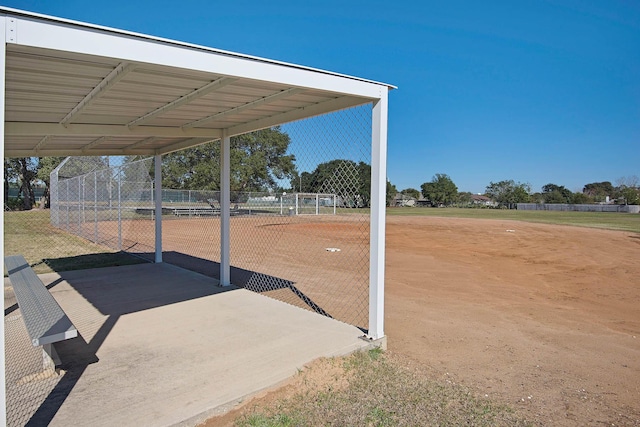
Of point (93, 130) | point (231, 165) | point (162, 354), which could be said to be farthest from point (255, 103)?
point (231, 165)

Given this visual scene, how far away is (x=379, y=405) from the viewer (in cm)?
337

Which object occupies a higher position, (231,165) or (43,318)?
(231,165)

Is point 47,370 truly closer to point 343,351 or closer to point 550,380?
point 343,351

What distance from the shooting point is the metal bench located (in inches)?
129

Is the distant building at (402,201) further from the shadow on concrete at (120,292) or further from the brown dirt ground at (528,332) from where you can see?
the shadow on concrete at (120,292)

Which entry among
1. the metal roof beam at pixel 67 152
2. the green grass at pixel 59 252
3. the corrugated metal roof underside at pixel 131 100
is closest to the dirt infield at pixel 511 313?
the green grass at pixel 59 252

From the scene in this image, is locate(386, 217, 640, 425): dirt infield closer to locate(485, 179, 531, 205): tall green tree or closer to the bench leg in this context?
the bench leg

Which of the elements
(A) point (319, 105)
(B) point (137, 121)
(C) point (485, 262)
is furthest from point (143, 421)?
(C) point (485, 262)

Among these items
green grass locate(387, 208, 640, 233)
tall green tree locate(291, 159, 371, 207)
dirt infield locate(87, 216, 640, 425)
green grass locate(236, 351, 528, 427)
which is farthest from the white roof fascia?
green grass locate(387, 208, 640, 233)

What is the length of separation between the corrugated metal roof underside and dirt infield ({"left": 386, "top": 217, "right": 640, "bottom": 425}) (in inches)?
123

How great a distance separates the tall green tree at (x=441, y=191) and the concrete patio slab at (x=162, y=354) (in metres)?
99.3

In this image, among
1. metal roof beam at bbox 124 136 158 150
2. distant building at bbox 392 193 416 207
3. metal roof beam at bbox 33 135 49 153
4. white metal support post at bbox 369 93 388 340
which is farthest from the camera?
distant building at bbox 392 193 416 207

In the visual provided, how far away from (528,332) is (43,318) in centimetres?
568

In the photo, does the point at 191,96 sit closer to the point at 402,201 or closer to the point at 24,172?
the point at 24,172
